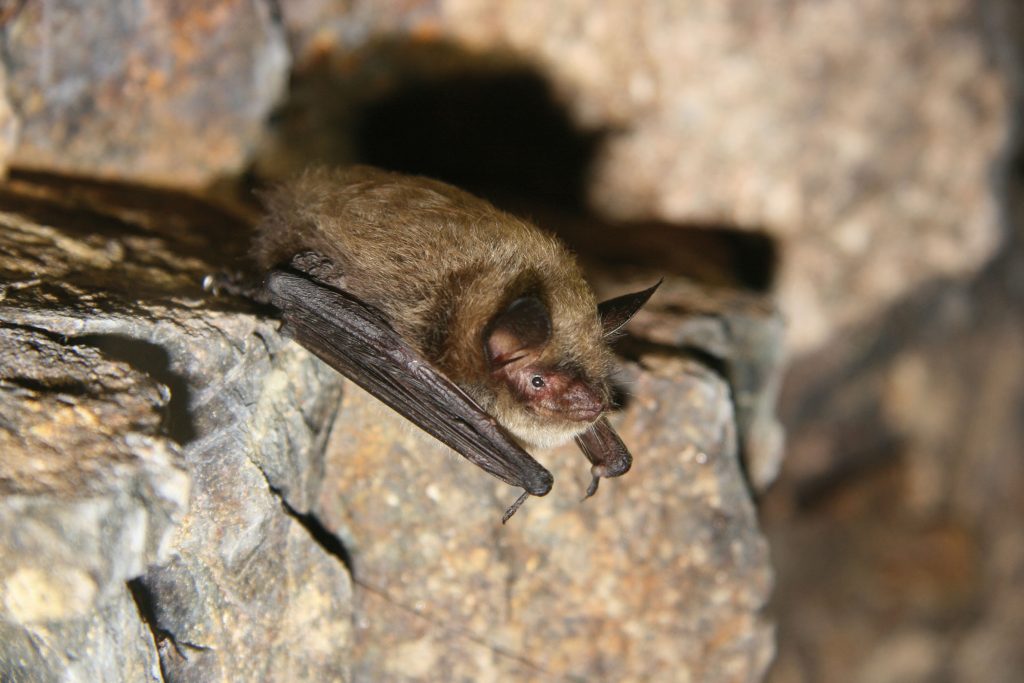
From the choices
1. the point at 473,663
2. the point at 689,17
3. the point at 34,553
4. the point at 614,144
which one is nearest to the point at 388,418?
the point at 473,663

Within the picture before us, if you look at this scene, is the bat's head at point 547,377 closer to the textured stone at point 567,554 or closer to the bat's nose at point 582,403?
the bat's nose at point 582,403

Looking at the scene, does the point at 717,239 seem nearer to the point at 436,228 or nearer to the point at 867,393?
the point at 867,393

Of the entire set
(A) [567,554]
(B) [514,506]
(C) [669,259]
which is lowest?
(A) [567,554]

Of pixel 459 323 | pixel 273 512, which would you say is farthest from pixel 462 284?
pixel 273 512

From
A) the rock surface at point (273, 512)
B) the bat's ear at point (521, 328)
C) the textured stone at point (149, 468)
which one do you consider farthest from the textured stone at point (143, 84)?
the bat's ear at point (521, 328)

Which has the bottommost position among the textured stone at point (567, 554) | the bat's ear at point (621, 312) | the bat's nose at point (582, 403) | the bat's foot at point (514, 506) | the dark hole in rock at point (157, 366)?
the textured stone at point (567, 554)

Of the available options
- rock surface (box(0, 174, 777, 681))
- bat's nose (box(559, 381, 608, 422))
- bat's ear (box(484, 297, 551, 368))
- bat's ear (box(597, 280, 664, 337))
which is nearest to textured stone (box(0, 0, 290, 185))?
rock surface (box(0, 174, 777, 681))

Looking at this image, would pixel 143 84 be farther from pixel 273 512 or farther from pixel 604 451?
pixel 604 451
